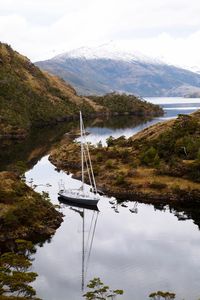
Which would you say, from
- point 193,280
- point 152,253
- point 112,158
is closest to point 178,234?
point 152,253

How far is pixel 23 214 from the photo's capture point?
285 ft

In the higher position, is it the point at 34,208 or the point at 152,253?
the point at 34,208

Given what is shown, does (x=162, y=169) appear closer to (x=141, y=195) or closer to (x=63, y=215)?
(x=141, y=195)

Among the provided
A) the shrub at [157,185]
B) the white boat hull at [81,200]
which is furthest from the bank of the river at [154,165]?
the white boat hull at [81,200]

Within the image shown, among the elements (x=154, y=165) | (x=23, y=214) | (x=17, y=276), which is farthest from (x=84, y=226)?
(x=17, y=276)

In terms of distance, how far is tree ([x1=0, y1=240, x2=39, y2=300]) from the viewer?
55094mm

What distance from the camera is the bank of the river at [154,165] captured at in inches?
4469

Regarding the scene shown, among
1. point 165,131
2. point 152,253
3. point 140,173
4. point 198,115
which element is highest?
point 198,115

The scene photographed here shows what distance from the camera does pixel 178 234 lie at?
89.8 m

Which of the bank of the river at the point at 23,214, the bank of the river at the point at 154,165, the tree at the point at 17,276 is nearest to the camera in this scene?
the tree at the point at 17,276

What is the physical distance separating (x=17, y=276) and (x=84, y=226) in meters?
38.9

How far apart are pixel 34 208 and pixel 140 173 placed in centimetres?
3982

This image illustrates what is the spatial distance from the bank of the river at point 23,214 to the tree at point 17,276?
5.44 m

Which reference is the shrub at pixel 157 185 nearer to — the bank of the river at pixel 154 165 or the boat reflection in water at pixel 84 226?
the bank of the river at pixel 154 165
